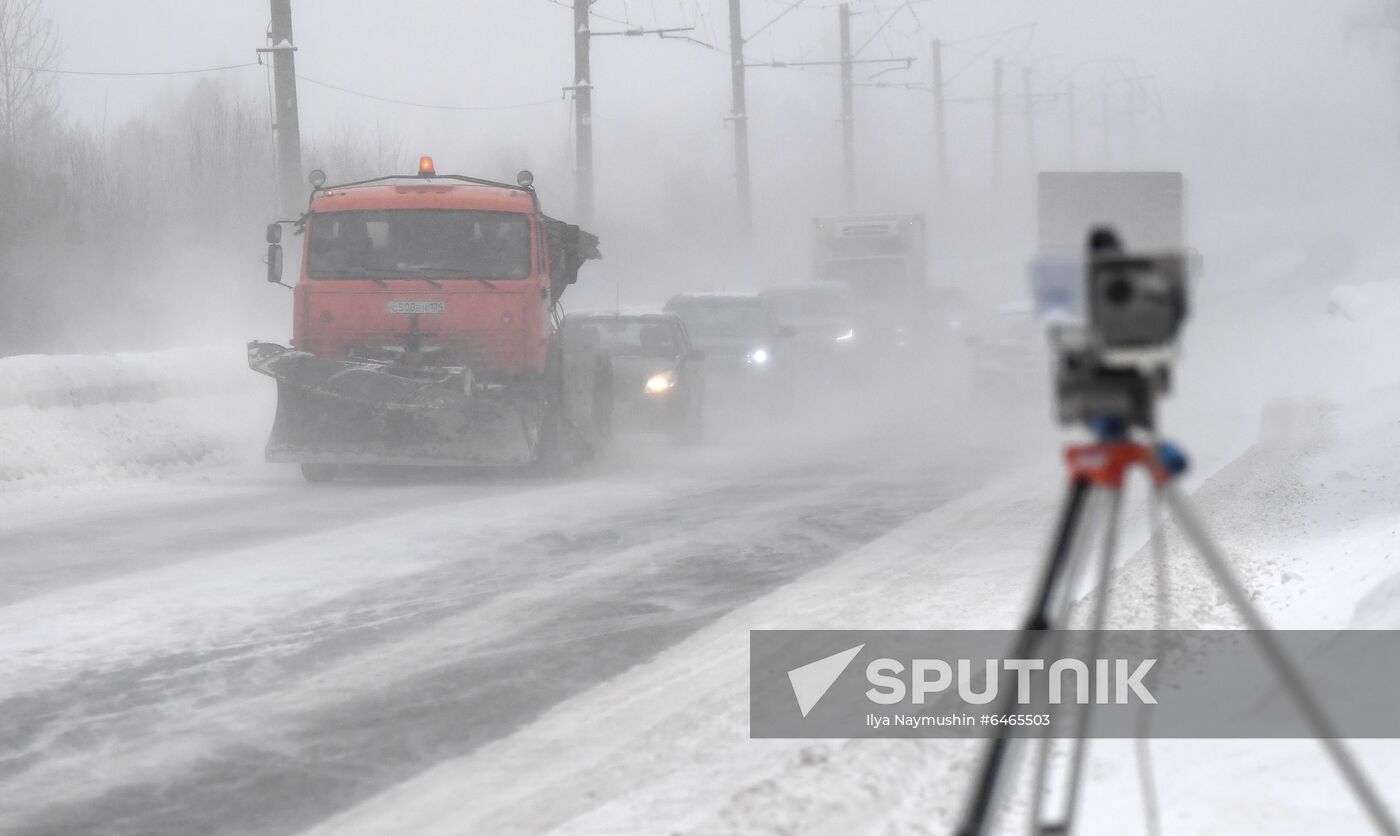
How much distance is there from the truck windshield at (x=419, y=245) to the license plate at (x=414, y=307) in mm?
252

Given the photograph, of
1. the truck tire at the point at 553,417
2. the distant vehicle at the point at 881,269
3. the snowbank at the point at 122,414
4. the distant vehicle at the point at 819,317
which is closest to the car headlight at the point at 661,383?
the truck tire at the point at 553,417

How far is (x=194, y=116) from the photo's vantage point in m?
44.3

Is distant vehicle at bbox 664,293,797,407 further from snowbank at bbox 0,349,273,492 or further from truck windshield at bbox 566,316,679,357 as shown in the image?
snowbank at bbox 0,349,273,492

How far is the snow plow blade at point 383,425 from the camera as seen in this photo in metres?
13.7

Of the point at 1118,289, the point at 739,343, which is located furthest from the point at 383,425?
the point at 1118,289

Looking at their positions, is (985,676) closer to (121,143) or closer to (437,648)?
(437,648)

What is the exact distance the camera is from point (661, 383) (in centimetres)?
1741

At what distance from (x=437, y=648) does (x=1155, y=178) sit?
24816mm

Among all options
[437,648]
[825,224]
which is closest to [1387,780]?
[437,648]

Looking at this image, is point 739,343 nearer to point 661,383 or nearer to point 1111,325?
point 661,383

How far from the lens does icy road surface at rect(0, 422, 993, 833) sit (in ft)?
17.5

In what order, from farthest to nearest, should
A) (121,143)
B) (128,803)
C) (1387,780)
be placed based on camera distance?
1. (121,143)
2. (128,803)
3. (1387,780)

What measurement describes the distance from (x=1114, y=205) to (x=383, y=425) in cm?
1968

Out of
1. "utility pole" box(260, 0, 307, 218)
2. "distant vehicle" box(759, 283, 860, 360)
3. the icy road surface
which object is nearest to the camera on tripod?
the icy road surface
